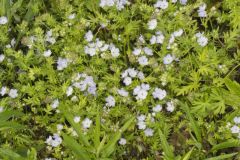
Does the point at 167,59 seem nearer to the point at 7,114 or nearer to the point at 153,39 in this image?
the point at 153,39

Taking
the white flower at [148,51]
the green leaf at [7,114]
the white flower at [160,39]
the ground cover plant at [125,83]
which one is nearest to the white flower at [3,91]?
the ground cover plant at [125,83]

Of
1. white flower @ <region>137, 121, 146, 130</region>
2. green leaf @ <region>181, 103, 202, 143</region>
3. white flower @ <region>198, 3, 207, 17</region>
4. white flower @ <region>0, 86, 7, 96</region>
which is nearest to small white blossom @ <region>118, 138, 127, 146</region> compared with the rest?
white flower @ <region>137, 121, 146, 130</region>

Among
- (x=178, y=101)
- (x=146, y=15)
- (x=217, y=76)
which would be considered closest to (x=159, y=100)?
(x=178, y=101)

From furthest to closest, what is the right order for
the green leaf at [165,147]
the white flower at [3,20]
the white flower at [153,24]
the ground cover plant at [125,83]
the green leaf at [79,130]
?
the white flower at [3,20], the white flower at [153,24], the ground cover plant at [125,83], the green leaf at [79,130], the green leaf at [165,147]

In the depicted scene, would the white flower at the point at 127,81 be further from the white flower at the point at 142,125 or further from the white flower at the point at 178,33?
the white flower at the point at 178,33

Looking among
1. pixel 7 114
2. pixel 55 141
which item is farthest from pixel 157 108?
pixel 7 114

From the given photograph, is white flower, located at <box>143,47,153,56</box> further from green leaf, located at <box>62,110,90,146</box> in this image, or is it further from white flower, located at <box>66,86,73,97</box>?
green leaf, located at <box>62,110,90,146</box>

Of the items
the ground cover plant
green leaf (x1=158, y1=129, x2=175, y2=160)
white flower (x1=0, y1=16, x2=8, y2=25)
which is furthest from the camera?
white flower (x1=0, y1=16, x2=8, y2=25)

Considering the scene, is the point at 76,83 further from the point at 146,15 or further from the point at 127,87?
the point at 146,15
